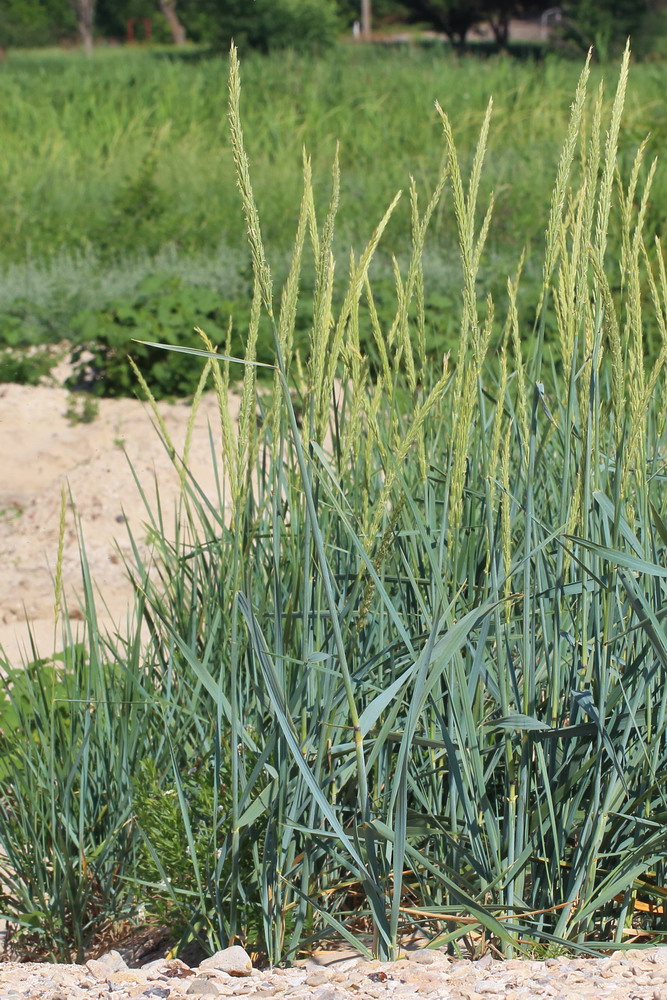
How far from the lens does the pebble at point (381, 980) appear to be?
4.70 feet

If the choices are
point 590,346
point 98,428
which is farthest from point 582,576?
point 98,428

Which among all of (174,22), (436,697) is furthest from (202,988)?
(174,22)

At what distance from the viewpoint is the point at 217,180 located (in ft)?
32.1

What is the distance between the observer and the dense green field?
7.17 metres

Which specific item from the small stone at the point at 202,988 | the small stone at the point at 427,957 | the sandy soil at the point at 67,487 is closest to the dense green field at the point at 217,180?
the sandy soil at the point at 67,487

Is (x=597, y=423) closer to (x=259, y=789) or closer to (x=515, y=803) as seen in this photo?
(x=515, y=803)

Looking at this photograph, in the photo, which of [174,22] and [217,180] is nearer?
[217,180]

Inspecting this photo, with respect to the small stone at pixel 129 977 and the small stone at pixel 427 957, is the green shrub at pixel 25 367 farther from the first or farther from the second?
the small stone at pixel 427 957

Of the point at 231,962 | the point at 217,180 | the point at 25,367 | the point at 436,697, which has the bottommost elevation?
the point at 25,367

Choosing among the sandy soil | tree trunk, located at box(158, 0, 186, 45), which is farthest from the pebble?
tree trunk, located at box(158, 0, 186, 45)

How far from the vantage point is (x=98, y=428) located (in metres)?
5.80

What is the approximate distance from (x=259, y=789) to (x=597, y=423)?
85 cm

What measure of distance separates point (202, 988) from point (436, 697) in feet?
1.84

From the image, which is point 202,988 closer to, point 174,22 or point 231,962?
point 231,962
